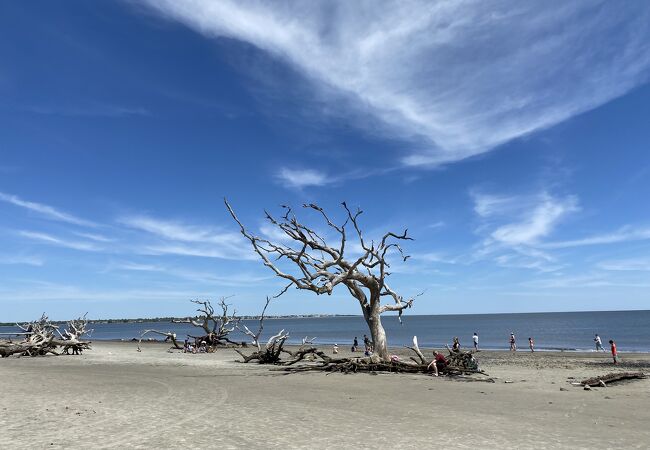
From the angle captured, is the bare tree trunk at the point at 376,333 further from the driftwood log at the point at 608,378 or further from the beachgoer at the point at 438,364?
the driftwood log at the point at 608,378

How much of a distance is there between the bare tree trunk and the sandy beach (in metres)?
3.35

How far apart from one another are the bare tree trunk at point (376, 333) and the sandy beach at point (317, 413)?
335 cm

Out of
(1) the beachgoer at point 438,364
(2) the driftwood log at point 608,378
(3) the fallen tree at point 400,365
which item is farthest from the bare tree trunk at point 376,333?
(2) the driftwood log at point 608,378

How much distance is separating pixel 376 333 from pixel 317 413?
33.9 feet

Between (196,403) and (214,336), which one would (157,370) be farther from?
(214,336)

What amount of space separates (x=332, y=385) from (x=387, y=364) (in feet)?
14.2

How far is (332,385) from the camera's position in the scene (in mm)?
14938

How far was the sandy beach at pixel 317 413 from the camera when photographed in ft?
24.8

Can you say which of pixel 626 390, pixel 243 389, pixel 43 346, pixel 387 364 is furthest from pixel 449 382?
pixel 43 346

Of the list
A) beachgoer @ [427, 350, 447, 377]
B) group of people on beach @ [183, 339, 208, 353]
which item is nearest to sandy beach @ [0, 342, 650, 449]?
beachgoer @ [427, 350, 447, 377]

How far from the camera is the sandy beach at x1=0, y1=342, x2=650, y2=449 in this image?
7.55 meters

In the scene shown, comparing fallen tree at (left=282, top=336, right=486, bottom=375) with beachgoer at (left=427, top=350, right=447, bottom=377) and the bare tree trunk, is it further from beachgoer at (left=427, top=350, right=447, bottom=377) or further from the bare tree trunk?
the bare tree trunk

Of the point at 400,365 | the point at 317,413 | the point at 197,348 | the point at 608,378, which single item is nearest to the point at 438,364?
the point at 400,365

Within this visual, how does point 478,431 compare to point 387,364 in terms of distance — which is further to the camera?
point 387,364
